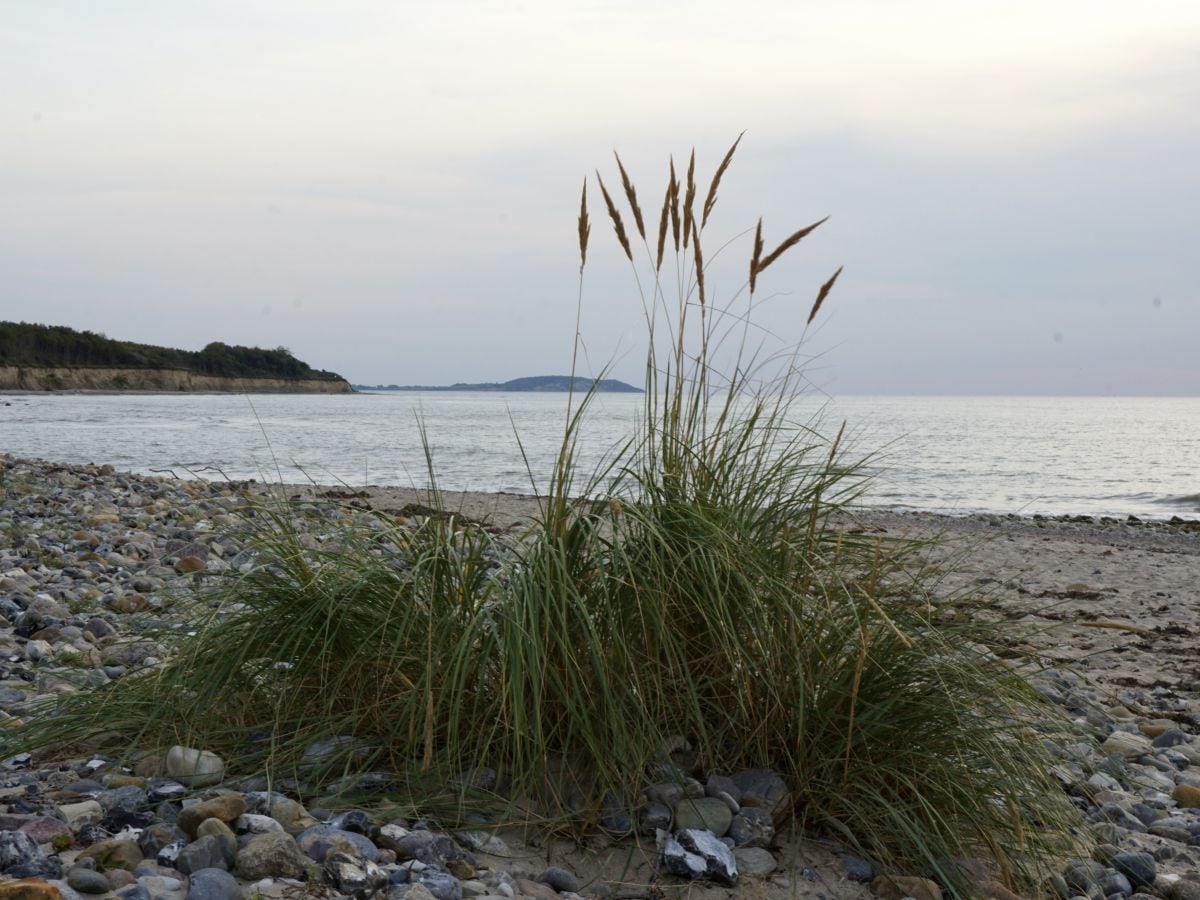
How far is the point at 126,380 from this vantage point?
91438mm

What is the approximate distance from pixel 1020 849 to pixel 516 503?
14846 mm

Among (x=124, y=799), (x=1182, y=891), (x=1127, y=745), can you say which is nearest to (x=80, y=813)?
(x=124, y=799)

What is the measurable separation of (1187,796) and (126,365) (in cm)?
9955

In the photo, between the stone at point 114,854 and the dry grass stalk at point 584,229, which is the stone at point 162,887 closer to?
the stone at point 114,854

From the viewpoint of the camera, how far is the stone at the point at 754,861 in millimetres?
2678

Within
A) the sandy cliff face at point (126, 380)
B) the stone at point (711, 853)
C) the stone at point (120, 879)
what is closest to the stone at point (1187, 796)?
the stone at point (711, 853)

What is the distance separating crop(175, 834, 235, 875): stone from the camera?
7.70 ft

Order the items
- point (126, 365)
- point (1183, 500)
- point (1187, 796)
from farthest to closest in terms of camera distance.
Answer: point (126, 365) < point (1183, 500) < point (1187, 796)

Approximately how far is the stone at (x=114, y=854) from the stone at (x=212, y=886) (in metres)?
0.21

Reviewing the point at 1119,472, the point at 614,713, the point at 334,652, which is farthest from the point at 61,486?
the point at 1119,472

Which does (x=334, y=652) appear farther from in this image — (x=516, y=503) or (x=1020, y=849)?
(x=516, y=503)

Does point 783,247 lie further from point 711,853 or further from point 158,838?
point 158,838

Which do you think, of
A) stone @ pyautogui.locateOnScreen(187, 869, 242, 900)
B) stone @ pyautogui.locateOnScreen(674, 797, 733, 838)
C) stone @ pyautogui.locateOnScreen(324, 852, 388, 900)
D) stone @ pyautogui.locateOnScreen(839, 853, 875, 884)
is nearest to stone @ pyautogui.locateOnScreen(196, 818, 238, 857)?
stone @ pyautogui.locateOnScreen(187, 869, 242, 900)

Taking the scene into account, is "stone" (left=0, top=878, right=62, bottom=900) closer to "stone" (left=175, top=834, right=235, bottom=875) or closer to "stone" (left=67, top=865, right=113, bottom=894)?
"stone" (left=67, top=865, right=113, bottom=894)
